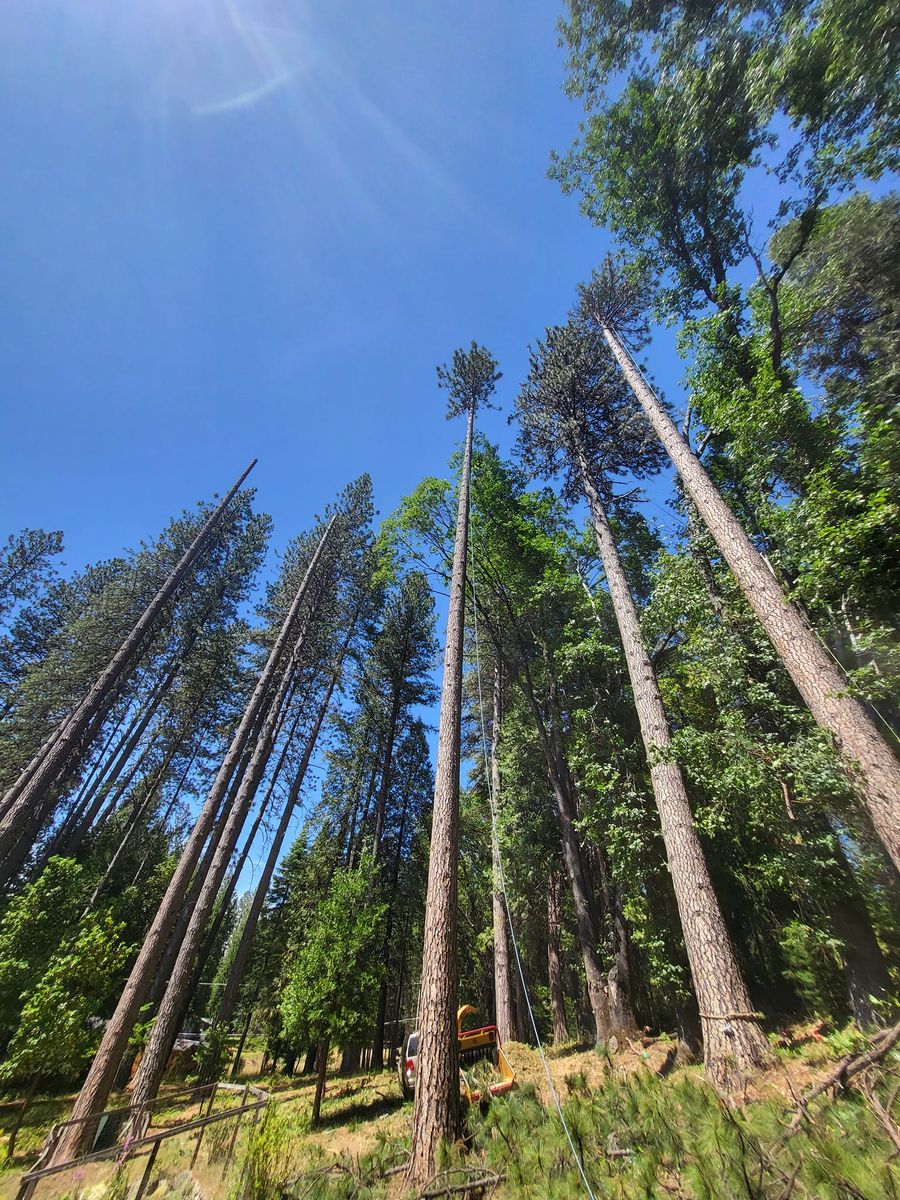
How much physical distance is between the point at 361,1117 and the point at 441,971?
6409mm

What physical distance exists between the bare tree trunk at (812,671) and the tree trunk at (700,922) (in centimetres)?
198

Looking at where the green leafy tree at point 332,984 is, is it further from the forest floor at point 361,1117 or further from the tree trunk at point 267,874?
the tree trunk at point 267,874

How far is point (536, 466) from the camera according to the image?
13836 millimetres

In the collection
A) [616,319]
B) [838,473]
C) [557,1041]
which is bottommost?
[557,1041]

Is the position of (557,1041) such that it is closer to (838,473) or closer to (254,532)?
(838,473)

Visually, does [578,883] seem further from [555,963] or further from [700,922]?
[555,963]

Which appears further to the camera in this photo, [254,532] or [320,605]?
[254,532]

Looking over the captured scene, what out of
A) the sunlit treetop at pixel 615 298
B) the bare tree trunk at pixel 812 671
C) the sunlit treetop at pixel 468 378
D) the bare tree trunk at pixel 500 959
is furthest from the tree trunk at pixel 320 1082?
the sunlit treetop at pixel 615 298

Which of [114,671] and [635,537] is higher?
[635,537]

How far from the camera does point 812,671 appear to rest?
5.60m

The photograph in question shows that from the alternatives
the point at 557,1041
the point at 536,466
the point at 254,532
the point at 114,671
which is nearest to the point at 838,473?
the point at 536,466

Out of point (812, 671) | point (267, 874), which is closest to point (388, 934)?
point (267, 874)

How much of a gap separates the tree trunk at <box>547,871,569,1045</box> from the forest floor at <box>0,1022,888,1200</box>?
2.31m

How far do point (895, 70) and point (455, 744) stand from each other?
1334cm
